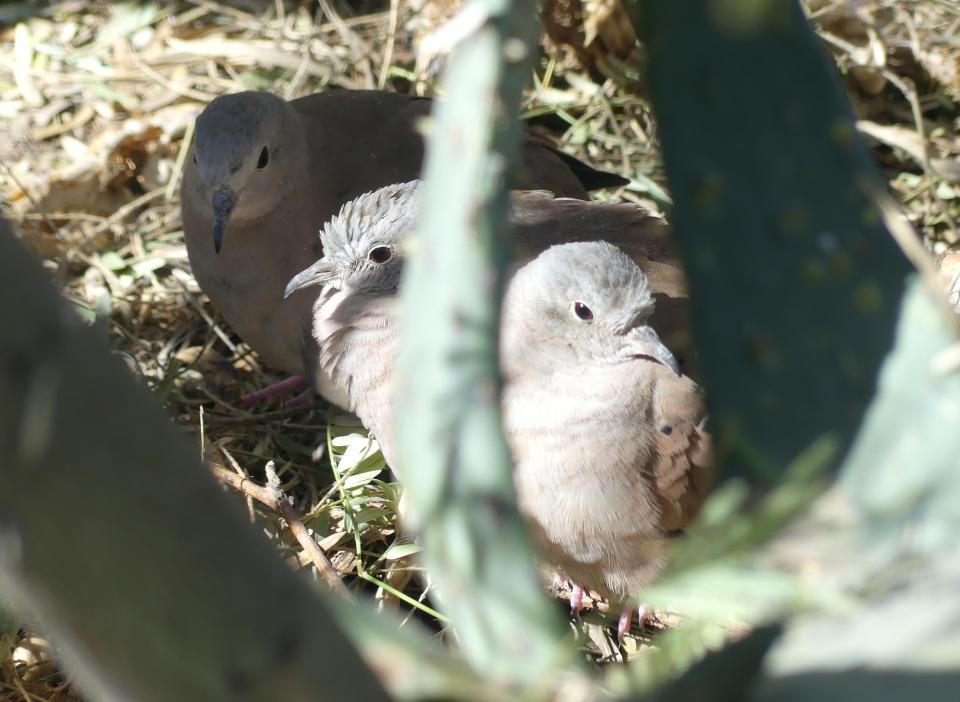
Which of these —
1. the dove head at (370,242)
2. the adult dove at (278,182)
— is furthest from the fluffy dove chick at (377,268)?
the adult dove at (278,182)

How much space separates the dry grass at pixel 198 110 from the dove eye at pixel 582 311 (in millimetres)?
738

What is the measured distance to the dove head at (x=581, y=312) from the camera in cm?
236

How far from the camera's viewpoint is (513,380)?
2395mm

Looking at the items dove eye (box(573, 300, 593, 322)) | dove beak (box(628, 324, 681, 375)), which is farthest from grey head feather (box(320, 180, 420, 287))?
dove beak (box(628, 324, 681, 375))

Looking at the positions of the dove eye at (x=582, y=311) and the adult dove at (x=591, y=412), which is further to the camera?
the dove eye at (x=582, y=311)

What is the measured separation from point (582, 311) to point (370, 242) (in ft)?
2.20

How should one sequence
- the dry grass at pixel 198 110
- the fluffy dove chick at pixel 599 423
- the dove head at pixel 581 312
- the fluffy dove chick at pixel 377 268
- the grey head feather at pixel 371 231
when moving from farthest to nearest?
1. the dry grass at pixel 198 110
2. the grey head feather at pixel 371 231
3. the fluffy dove chick at pixel 377 268
4. the dove head at pixel 581 312
5. the fluffy dove chick at pixel 599 423

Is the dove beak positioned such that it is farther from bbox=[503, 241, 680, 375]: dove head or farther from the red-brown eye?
the red-brown eye

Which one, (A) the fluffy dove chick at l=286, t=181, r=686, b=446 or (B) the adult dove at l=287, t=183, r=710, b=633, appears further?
(A) the fluffy dove chick at l=286, t=181, r=686, b=446

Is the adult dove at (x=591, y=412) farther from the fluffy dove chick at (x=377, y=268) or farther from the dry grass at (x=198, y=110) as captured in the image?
the dry grass at (x=198, y=110)

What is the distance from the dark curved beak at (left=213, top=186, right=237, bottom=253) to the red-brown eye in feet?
1.43

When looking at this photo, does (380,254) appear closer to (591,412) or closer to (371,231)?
(371,231)

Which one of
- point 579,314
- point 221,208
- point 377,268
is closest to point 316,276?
point 377,268

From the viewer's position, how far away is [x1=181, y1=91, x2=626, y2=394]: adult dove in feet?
9.94
